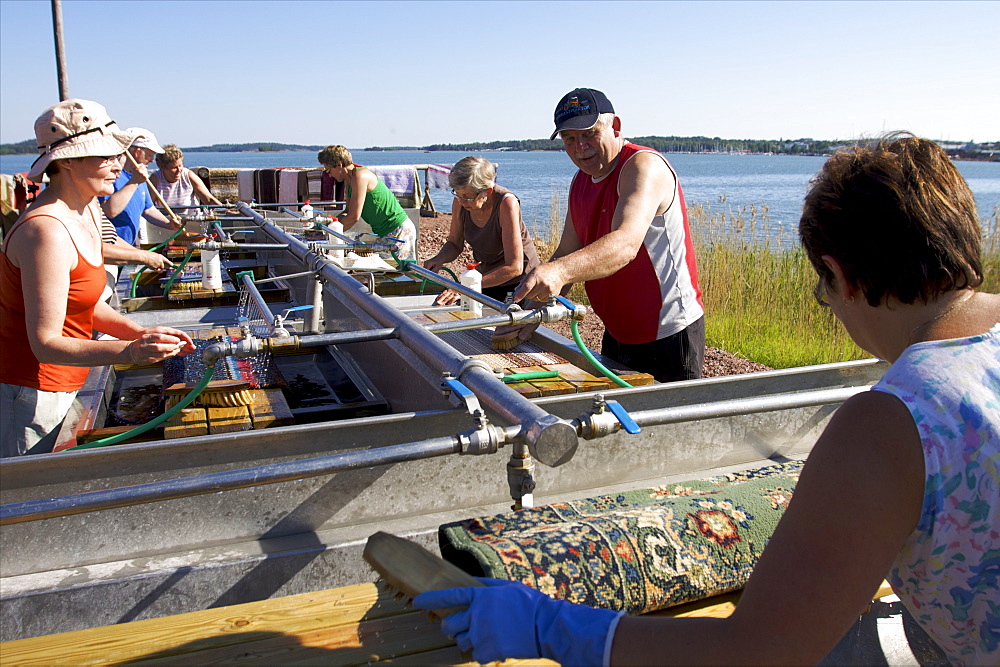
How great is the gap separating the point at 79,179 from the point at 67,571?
1474 mm

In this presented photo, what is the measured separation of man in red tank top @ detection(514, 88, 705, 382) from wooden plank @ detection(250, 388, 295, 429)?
1324 millimetres

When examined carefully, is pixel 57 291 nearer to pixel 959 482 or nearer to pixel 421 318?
pixel 421 318

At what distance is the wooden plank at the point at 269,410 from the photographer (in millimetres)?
2736

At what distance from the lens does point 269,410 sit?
2.85 meters

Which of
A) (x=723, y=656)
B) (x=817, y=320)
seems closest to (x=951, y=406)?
(x=723, y=656)

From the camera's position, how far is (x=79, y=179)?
280 cm

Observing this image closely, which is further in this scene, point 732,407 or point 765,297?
point 765,297

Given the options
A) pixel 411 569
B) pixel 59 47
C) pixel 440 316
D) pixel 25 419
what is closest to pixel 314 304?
pixel 440 316

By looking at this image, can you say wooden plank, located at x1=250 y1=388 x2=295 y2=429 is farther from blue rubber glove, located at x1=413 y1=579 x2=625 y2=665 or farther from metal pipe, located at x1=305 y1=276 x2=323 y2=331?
blue rubber glove, located at x1=413 y1=579 x2=625 y2=665

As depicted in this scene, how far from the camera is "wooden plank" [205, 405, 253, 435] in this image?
8.62ft

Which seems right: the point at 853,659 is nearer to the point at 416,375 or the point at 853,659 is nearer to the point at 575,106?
the point at 416,375

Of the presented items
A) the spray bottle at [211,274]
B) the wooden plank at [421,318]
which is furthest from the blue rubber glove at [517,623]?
the spray bottle at [211,274]

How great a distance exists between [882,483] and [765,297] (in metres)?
8.46

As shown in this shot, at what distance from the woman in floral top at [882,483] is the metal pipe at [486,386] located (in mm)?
493
